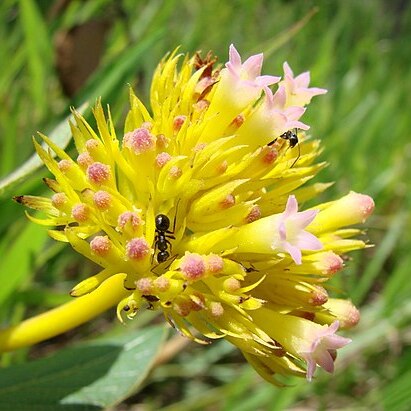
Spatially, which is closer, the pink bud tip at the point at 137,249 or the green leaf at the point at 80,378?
the pink bud tip at the point at 137,249

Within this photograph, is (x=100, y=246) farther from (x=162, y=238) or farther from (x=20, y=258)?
(x=20, y=258)

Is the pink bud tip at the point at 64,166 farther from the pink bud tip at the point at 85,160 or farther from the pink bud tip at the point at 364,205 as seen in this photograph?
the pink bud tip at the point at 364,205

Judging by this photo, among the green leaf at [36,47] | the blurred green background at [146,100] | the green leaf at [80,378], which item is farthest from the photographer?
the green leaf at [36,47]

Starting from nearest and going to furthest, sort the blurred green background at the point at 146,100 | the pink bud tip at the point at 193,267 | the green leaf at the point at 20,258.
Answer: the pink bud tip at the point at 193,267, the green leaf at the point at 20,258, the blurred green background at the point at 146,100

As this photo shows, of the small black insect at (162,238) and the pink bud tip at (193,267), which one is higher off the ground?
the small black insect at (162,238)

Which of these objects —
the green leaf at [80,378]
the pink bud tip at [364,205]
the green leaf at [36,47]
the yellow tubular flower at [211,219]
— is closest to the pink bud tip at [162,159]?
the yellow tubular flower at [211,219]

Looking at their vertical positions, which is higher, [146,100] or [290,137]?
[290,137]

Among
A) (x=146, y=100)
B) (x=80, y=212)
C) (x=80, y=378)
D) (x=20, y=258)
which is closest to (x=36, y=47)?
(x=146, y=100)
